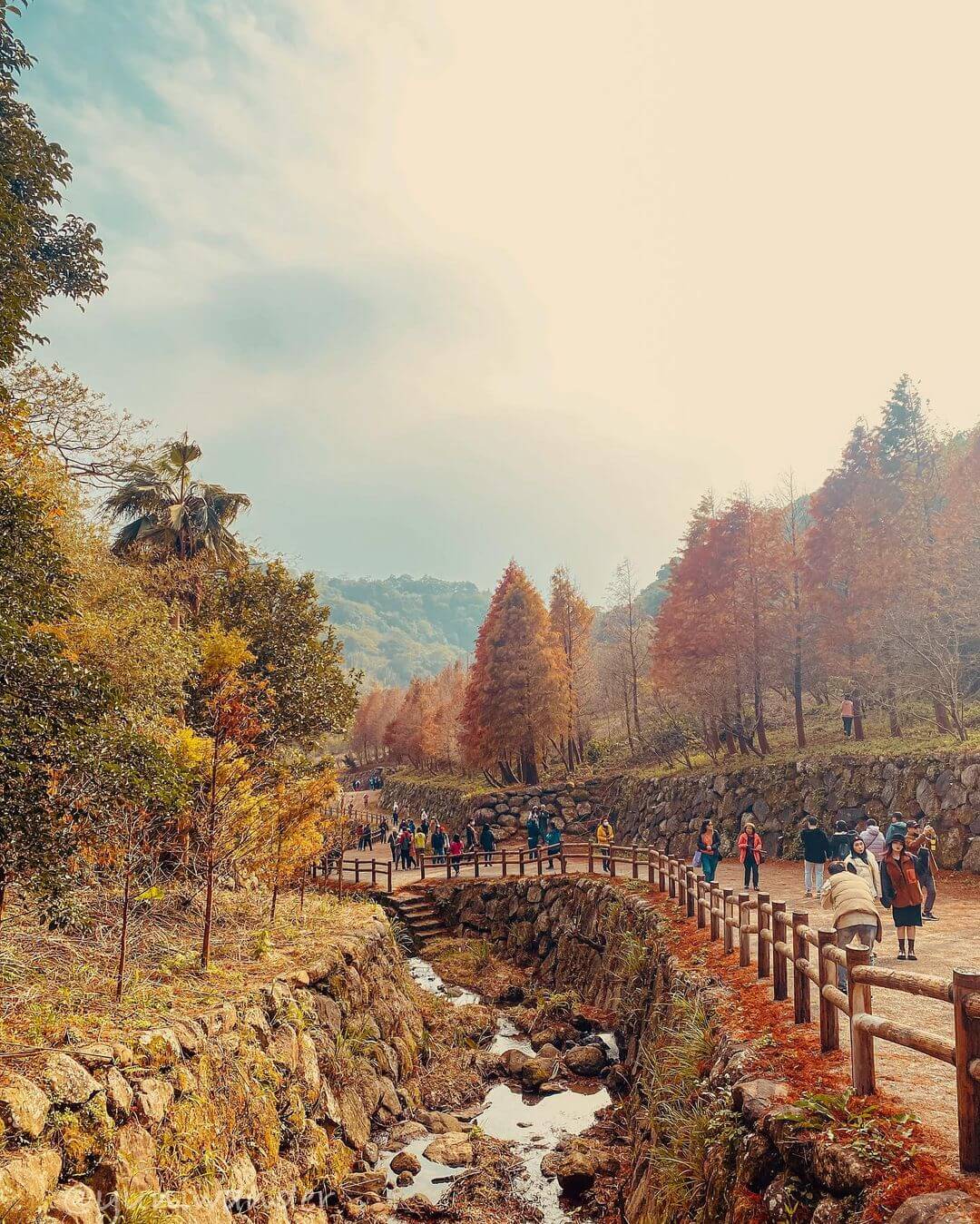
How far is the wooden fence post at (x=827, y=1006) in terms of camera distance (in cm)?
672

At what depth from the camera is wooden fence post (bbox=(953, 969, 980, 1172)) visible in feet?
14.1

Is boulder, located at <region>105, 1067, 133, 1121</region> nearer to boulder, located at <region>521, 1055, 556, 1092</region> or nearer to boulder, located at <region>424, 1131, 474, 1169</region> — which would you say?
boulder, located at <region>424, 1131, 474, 1169</region>

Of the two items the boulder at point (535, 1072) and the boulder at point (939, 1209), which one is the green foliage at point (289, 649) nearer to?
the boulder at point (535, 1072)

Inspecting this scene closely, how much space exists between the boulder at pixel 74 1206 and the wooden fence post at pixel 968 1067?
608 cm

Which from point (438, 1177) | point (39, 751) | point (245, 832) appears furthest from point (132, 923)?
point (438, 1177)

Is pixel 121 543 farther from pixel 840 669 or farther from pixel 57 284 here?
pixel 840 669

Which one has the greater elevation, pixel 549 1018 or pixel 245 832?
pixel 245 832

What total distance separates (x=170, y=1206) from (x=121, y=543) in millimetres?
15605

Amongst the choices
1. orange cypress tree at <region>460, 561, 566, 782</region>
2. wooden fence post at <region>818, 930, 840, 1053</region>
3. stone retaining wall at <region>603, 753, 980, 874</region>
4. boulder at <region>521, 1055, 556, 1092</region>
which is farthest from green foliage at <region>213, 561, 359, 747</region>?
orange cypress tree at <region>460, 561, 566, 782</region>

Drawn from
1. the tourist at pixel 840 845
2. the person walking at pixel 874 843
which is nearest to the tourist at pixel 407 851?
the tourist at pixel 840 845

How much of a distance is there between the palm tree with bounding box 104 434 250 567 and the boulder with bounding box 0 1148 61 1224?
1465 centimetres

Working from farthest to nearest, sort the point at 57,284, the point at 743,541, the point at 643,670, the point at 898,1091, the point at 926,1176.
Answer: the point at 643,670 < the point at 743,541 < the point at 57,284 < the point at 898,1091 < the point at 926,1176

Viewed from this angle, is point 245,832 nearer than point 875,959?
No

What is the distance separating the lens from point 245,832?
44.7 ft
